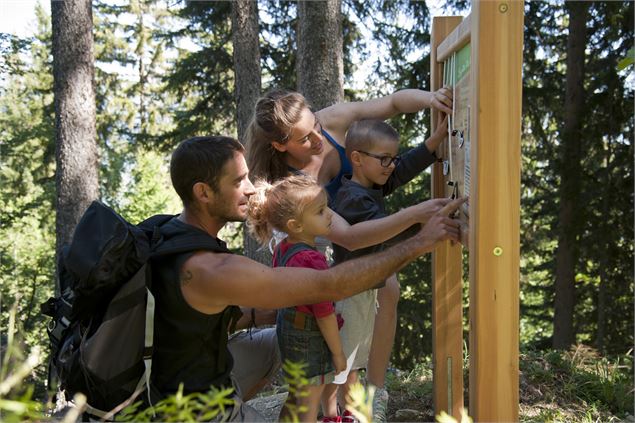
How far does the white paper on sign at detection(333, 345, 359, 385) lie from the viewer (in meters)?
2.94

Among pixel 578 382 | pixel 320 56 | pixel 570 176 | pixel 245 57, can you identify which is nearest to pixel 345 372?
pixel 578 382

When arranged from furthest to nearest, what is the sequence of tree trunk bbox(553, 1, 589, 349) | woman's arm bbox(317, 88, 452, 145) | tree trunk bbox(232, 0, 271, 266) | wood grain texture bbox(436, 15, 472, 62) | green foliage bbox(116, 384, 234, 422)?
1. tree trunk bbox(553, 1, 589, 349)
2. tree trunk bbox(232, 0, 271, 266)
3. woman's arm bbox(317, 88, 452, 145)
4. wood grain texture bbox(436, 15, 472, 62)
5. green foliage bbox(116, 384, 234, 422)

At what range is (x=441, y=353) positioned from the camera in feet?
11.4

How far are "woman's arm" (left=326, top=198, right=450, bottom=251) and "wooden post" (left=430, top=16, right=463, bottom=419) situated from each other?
82 centimetres

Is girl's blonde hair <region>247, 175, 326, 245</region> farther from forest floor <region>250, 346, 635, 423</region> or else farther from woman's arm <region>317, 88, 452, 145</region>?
forest floor <region>250, 346, 635, 423</region>

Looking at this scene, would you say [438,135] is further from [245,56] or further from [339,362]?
[245,56]

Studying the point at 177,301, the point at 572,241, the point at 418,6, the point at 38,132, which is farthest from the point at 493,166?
the point at 38,132

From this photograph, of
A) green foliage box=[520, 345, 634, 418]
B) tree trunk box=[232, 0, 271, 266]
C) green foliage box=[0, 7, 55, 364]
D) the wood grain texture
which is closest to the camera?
the wood grain texture

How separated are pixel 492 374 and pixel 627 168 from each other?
8620mm

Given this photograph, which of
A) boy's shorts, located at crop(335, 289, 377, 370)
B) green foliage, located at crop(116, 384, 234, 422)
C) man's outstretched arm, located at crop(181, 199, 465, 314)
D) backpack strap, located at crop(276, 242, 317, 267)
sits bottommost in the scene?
green foliage, located at crop(116, 384, 234, 422)

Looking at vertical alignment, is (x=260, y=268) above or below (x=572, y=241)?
below

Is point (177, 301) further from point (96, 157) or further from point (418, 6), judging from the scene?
point (418, 6)

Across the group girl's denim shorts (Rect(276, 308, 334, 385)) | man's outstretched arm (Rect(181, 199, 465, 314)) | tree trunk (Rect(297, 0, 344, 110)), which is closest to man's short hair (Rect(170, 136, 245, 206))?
man's outstretched arm (Rect(181, 199, 465, 314))

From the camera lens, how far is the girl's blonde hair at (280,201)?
276 centimetres
